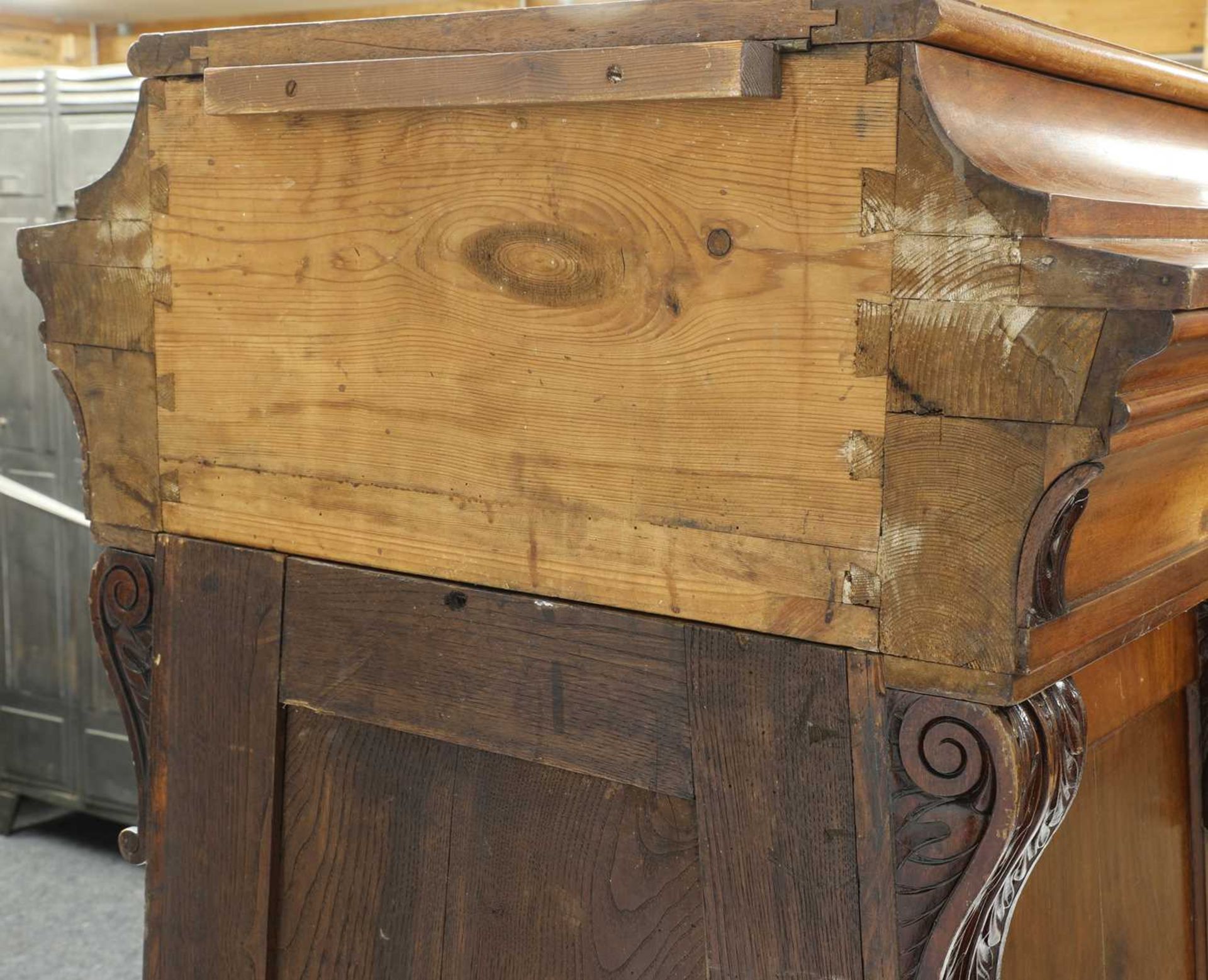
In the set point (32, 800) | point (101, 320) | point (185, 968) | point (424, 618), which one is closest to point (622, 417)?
point (424, 618)

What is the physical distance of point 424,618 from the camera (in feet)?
3.57

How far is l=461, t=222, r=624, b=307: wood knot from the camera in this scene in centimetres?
96

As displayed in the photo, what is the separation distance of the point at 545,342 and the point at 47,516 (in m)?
2.39

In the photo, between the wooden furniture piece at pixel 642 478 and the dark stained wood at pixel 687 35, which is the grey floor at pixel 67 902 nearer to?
the wooden furniture piece at pixel 642 478

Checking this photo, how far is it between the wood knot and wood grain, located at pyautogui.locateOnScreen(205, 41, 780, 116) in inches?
3.5

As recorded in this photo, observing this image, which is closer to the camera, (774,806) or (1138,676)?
(774,806)

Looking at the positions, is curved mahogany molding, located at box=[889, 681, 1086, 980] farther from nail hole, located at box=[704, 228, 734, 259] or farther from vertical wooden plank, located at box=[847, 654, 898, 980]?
nail hole, located at box=[704, 228, 734, 259]

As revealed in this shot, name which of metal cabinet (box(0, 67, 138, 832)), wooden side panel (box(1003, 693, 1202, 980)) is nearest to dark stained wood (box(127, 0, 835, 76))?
wooden side panel (box(1003, 693, 1202, 980))

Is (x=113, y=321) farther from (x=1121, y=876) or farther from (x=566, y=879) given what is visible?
(x=1121, y=876)

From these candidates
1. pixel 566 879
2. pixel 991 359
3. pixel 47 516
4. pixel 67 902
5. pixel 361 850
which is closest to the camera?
pixel 991 359

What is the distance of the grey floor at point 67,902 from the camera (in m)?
2.65

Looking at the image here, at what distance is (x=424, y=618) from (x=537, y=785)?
0.15 meters

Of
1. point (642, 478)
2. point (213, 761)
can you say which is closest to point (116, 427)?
point (213, 761)

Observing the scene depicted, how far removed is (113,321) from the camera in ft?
3.99
